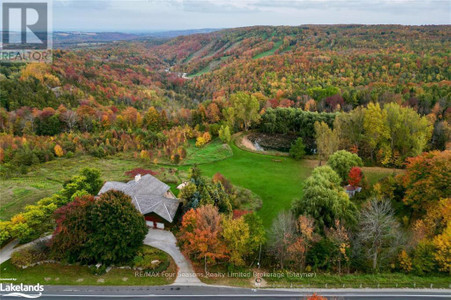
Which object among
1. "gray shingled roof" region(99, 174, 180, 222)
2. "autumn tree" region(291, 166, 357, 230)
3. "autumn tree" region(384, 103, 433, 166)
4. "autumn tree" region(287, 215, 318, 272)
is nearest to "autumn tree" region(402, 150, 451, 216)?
"autumn tree" region(291, 166, 357, 230)

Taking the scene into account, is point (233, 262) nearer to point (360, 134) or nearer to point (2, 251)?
point (2, 251)

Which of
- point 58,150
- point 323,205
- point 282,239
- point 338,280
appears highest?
point 323,205

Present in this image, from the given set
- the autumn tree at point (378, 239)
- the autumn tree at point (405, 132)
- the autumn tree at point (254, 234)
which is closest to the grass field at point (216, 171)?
the autumn tree at point (405, 132)

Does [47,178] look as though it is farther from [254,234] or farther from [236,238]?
[254,234]

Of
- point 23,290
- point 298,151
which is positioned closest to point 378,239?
point 298,151

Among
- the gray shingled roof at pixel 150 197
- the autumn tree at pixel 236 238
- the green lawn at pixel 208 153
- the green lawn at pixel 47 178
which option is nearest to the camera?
the autumn tree at pixel 236 238

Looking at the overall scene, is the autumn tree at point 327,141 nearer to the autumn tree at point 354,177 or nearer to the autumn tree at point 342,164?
the autumn tree at point 342,164
